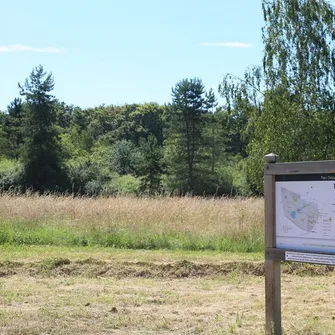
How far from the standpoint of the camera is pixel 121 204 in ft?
45.0

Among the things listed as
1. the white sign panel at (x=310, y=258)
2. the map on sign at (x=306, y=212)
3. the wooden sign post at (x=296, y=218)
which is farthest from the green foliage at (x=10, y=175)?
the white sign panel at (x=310, y=258)

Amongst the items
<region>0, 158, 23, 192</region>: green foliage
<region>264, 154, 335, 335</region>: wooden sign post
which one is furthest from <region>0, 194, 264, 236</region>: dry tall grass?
<region>0, 158, 23, 192</region>: green foliage

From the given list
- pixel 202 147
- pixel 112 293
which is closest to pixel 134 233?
pixel 112 293

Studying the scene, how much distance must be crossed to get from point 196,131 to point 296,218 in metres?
46.4

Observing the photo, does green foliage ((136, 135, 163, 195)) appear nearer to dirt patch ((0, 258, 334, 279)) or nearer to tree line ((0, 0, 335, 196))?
tree line ((0, 0, 335, 196))

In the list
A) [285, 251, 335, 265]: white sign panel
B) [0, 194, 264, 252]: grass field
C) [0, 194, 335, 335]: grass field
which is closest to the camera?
[285, 251, 335, 265]: white sign panel

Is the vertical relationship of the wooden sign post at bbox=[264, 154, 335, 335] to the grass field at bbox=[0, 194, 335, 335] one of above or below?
above

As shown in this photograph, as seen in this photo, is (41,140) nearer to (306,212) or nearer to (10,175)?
(10,175)

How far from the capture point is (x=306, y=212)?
4.86 metres

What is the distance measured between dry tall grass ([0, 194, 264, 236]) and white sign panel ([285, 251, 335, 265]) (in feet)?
22.3

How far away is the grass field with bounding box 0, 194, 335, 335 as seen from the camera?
18.7 ft

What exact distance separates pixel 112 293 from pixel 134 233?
16.0 feet

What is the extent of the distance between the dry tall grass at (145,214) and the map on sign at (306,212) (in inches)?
265

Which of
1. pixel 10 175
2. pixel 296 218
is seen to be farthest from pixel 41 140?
pixel 296 218
